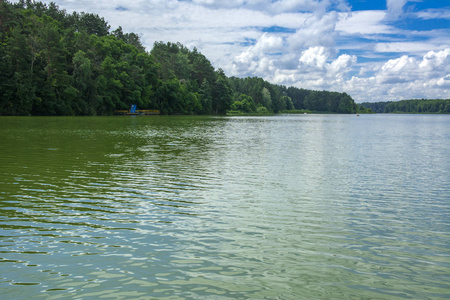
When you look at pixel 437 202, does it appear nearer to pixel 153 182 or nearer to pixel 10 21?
pixel 153 182

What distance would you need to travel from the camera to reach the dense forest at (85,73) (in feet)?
284

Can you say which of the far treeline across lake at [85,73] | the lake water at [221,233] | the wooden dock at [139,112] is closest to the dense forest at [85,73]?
the far treeline across lake at [85,73]

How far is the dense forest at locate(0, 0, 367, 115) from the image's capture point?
8656cm

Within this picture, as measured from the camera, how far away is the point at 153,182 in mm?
15320

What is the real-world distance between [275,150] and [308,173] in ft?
32.7

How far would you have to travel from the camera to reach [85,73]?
326ft

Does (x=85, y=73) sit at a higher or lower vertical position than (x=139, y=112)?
higher

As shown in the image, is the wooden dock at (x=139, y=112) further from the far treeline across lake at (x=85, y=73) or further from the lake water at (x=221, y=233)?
the lake water at (x=221, y=233)

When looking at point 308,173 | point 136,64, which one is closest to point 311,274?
point 308,173

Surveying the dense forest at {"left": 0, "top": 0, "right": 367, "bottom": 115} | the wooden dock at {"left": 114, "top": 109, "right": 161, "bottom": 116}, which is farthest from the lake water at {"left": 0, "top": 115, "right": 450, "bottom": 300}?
the wooden dock at {"left": 114, "top": 109, "right": 161, "bottom": 116}

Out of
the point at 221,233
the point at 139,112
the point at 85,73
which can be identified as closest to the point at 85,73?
the point at 85,73

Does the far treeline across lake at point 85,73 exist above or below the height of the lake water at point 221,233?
above

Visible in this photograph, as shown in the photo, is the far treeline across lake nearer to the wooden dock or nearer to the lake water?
the wooden dock

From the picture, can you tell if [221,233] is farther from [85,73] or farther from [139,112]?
[139,112]
